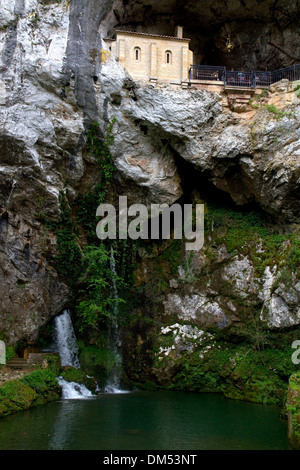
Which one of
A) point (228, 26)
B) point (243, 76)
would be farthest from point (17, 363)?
point (228, 26)

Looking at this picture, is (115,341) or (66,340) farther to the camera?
(115,341)

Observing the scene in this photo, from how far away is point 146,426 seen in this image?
36.1 ft

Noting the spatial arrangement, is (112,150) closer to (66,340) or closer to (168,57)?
(168,57)

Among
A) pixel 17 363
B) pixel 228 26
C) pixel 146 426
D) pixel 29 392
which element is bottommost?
pixel 146 426

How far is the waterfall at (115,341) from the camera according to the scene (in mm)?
16062

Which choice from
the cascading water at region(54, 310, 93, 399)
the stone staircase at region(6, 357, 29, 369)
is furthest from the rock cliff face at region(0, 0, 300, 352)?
the stone staircase at region(6, 357, 29, 369)

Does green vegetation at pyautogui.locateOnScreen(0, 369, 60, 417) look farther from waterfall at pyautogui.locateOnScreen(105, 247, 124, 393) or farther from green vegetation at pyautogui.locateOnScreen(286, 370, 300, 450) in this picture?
green vegetation at pyautogui.locateOnScreen(286, 370, 300, 450)

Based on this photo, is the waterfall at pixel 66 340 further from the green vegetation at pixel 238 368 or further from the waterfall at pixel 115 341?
the green vegetation at pixel 238 368

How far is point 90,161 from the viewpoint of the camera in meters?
17.2

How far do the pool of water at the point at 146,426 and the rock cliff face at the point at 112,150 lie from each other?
3805 mm

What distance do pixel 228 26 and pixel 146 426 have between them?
19.4 m

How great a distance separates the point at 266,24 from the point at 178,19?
4.46 metres

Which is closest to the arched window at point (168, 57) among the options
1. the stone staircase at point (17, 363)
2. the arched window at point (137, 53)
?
the arched window at point (137, 53)
